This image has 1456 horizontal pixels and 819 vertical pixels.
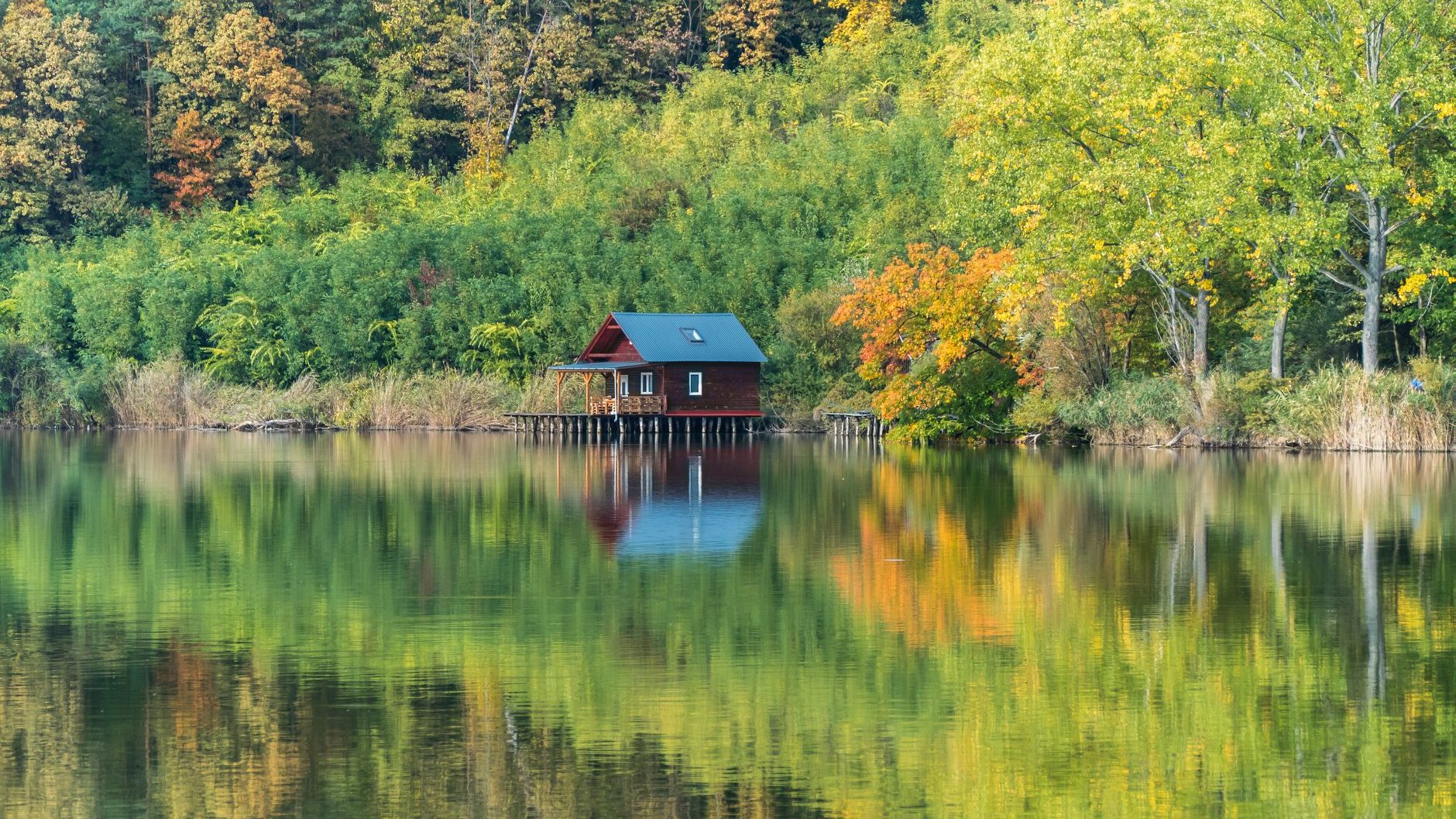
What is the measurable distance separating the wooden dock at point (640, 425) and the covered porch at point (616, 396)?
0.27 metres

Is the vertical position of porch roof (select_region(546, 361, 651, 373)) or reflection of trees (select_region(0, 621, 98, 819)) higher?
porch roof (select_region(546, 361, 651, 373))

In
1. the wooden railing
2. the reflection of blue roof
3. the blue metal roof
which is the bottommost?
the reflection of blue roof

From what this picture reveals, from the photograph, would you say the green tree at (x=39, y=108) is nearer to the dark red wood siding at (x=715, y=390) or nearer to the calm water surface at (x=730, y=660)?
the dark red wood siding at (x=715, y=390)

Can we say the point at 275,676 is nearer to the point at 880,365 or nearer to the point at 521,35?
the point at 880,365

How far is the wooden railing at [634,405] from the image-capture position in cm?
6012

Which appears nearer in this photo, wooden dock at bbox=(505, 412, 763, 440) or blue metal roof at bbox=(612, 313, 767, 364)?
blue metal roof at bbox=(612, 313, 767, 364)

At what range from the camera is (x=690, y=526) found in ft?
79.9

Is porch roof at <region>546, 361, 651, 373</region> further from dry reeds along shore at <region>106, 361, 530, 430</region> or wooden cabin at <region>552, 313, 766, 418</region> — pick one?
dry reeds along shore at <region>106, 361, 530, 430</region>

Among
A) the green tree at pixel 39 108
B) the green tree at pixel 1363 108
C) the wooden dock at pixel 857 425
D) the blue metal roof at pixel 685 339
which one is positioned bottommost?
the wooden dock at pixel 857 425

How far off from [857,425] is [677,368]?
6742 mm

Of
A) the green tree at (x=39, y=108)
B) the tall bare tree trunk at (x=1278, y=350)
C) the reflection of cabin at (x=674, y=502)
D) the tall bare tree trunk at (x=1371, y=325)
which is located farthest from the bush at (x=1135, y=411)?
the green tree at (x=39, y=108)

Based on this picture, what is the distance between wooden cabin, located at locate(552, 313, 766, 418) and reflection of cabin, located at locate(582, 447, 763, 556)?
1411 cm

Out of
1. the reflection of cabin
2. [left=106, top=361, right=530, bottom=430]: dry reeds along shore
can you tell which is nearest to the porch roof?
[left=106, top=361, right=530, bottom=430]: dry reeds along shore

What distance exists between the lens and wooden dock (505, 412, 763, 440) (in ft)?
197
